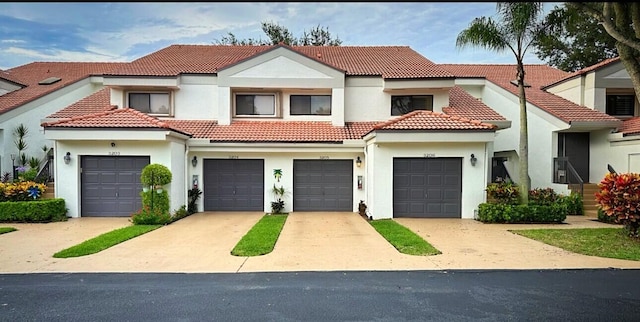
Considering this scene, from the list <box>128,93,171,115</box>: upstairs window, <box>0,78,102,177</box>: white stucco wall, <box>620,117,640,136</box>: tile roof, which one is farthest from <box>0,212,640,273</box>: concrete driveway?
<box>0,78,102,177</box>: white stucco wall

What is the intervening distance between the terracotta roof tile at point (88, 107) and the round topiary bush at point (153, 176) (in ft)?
20.7

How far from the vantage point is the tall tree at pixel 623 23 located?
366 inches

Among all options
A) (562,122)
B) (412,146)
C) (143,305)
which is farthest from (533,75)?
(143,305)

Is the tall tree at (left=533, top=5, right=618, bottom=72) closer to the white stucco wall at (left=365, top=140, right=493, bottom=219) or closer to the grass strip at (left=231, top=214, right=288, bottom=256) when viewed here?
the white stucco wall at (left=365, top=140, right=493, bottom=219)

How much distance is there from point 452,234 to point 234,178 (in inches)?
368

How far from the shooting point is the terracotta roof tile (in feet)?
56.3

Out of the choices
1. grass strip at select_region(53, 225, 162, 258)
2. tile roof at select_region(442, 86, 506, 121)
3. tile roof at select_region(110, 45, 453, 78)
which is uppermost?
tile roof at select_region(110, 45, 453, 78)

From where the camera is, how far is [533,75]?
2411cm

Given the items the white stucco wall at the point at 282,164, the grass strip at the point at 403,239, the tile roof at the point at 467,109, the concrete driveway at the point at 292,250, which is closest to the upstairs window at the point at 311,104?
the white stucco wall at the point at 282,164

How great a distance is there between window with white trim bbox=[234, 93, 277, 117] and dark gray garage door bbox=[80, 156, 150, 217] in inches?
222

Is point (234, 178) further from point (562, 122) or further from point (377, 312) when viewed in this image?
point (562, 122)

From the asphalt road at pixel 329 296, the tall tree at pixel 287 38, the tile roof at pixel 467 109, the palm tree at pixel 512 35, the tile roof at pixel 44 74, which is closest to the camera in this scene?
the asphalt road at pixel 329 296

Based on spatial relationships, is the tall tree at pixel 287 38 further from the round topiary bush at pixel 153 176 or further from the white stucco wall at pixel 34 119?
the round topiary bush at pixel 153 176

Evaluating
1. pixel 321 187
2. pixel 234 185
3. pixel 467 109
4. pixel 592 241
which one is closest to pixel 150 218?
pixel 234 185
